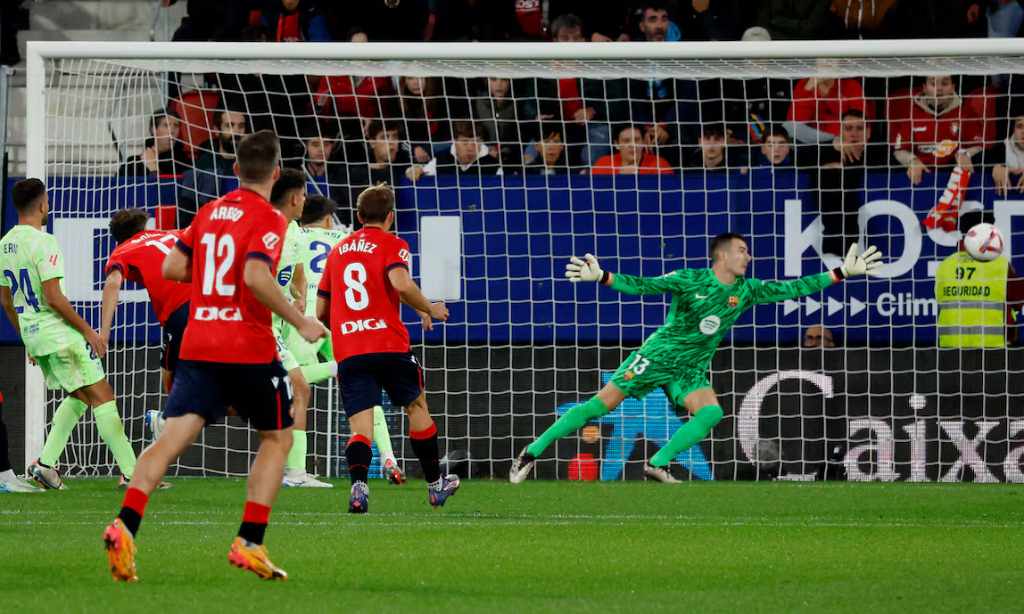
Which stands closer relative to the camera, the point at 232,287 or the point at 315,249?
the point at 232,287

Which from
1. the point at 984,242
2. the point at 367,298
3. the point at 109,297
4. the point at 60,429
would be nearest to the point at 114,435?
the point at 60,429

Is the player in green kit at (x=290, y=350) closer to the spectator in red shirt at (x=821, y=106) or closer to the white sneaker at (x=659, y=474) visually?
the white sneaker at (x=659, y=474)

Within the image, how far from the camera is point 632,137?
1458 centimetres

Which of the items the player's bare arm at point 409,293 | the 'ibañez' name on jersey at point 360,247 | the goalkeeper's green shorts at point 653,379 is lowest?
the goalkeeper's green shorts at point 653,379

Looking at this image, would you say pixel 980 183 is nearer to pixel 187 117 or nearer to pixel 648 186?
Answer: pixel 648 186

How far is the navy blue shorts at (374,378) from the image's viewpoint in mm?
10133

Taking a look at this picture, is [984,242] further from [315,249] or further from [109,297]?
[109,297]

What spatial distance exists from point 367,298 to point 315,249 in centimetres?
298

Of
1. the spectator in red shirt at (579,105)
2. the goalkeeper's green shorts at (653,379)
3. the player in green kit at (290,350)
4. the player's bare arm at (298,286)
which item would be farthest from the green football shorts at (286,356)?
the spectator in red shirt at (579,105)

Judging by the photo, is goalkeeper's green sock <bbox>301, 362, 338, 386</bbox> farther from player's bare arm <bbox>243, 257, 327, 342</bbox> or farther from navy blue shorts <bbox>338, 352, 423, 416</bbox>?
player's bare arm <bbox>243, 257, 327, 342</bbox>

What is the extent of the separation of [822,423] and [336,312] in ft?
17.8

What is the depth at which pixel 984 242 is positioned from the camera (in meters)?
12.8

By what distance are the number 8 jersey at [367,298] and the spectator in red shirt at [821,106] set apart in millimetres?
5714

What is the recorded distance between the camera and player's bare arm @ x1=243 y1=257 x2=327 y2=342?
21.7ft
